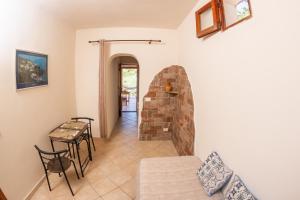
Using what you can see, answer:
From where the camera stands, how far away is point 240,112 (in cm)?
132

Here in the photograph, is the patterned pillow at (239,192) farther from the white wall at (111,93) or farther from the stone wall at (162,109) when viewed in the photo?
the white wall at (111,93)

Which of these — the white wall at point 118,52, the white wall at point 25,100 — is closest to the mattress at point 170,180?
the white wall at point 25,100

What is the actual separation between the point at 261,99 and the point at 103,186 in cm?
A: 222

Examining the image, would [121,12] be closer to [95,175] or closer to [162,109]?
[162,109]

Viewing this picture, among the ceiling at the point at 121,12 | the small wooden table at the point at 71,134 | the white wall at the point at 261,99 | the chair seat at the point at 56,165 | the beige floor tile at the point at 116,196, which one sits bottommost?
the beige floor tile at the point at 116,196

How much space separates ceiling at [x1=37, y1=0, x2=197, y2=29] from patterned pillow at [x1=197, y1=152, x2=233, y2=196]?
2.08 m

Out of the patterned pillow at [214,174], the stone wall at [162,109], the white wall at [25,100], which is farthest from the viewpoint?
the stone wall at [162,109]

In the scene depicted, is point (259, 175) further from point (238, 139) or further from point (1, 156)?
point (1, 156)

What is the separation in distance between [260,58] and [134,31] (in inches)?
110

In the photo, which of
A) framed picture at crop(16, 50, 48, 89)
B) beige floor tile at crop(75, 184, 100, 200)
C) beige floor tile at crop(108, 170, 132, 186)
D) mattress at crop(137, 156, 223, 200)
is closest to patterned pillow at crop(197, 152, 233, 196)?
mattress at crop(137, 156, 223, 200)

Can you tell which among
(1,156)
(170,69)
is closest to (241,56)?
(170,69)

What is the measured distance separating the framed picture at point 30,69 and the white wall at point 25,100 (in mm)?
68

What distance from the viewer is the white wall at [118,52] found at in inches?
133

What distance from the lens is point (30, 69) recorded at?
2000 millimetres
